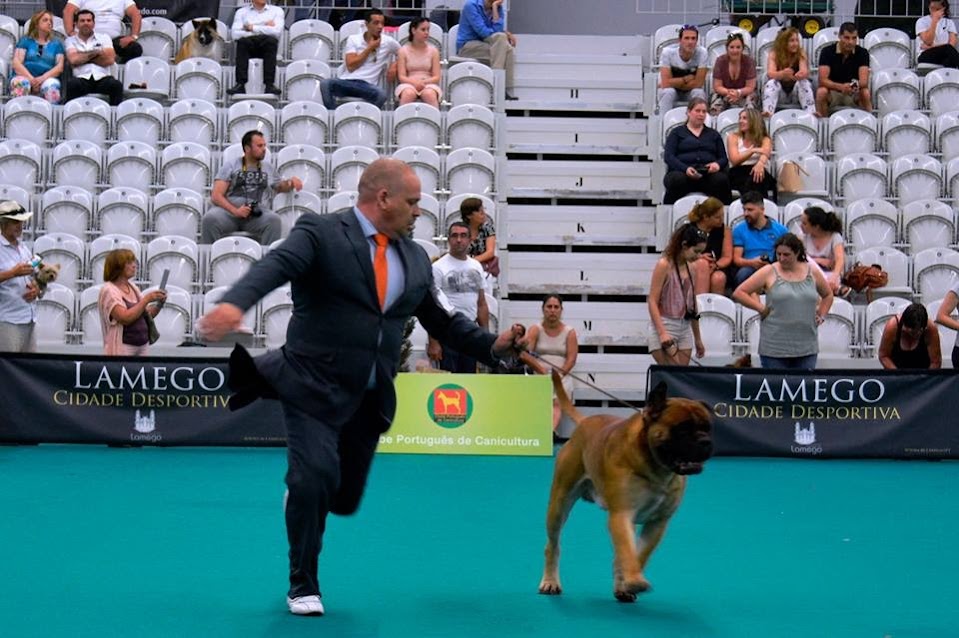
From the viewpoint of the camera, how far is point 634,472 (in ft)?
18.9

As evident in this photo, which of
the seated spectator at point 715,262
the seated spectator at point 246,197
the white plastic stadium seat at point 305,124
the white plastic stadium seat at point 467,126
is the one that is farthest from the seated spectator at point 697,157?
the seated spectator at point 246,197

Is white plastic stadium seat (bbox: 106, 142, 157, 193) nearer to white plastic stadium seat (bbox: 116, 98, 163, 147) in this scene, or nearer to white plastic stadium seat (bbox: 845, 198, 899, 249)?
white plastic stadium seat (bbox: 116, 98, 163, 147)

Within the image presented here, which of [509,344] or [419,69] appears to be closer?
[509,344]

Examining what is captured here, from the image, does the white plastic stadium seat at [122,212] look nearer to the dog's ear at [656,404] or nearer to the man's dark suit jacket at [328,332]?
the man's dark suit jacket at [328,332]

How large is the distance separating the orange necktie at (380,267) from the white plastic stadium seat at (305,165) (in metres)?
10.1

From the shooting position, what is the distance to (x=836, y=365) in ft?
44.4

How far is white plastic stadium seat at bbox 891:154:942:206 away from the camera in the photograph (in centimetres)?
1595

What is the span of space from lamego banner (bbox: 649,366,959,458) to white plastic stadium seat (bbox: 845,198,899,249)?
313cm

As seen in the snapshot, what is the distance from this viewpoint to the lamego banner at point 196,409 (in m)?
12.4

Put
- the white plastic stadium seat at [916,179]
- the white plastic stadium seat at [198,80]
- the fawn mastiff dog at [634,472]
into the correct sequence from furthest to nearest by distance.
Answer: the white plastic stadium seat at [198,80]
the white plastic stadium seat at [916,179]
the fawn mastiff dog at [634,472]

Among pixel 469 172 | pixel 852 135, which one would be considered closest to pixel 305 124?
pixel 469 172

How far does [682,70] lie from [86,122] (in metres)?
6.93

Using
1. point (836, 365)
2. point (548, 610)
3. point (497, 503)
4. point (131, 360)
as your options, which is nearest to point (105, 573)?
point (548, 610)

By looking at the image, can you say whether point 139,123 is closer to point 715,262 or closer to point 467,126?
point 467,126
